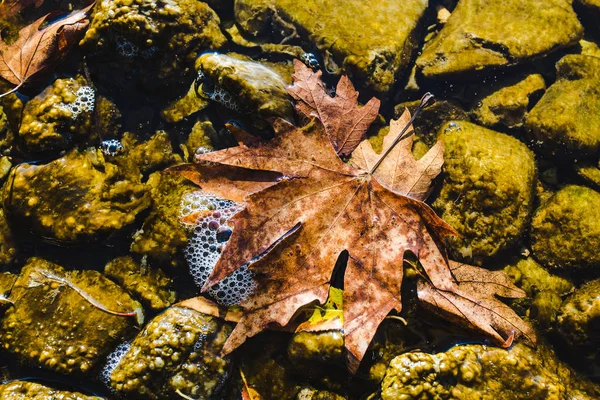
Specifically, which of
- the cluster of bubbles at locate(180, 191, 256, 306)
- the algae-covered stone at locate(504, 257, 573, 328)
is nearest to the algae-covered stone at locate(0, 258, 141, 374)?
the cluster of bubbles at locate(180, 191, 256, 306)

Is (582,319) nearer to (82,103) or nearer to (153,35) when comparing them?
(153,35)

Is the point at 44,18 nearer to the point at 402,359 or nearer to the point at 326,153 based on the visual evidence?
the point at 326,153

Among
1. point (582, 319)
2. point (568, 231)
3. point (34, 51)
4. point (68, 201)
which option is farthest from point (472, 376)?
point (34, 51)

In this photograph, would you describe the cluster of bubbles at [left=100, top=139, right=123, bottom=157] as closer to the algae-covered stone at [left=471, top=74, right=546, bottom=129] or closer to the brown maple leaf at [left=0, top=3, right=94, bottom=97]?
the brown maple leaf at [left=0, top=3, right=94, bottom=97]

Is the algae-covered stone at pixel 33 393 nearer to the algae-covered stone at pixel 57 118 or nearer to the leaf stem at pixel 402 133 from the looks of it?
the algae-covered stone at pixel 57 118

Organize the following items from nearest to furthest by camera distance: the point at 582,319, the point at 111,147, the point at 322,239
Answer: the point at 322,239, the point at 582,319, the point at 111,147

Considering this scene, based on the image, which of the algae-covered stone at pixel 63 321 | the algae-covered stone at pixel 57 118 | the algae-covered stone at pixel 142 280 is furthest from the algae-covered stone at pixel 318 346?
the algae-covered stone at pixel 57 118
